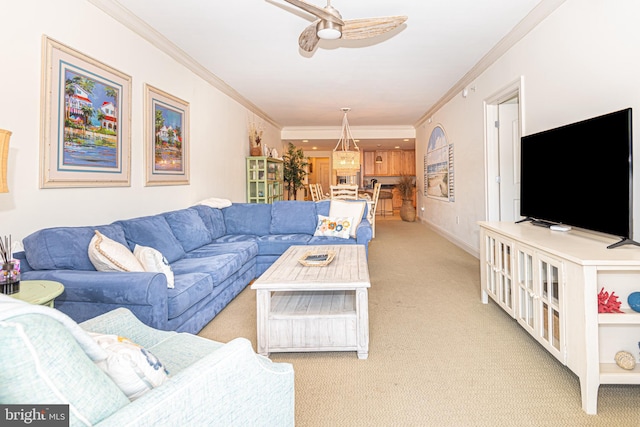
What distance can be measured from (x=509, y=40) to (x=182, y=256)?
12.6ft

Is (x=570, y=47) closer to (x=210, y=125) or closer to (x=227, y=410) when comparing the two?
(x=227, y=410)

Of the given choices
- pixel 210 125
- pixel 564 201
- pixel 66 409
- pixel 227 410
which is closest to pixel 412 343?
pixel 564 201

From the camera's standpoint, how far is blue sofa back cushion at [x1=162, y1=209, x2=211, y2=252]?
11.6 feet

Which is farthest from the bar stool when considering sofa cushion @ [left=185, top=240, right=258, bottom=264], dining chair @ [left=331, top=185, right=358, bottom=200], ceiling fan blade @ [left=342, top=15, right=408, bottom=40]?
ceiling fan blade @ [left=342, top=15, right=408, bottom=40]

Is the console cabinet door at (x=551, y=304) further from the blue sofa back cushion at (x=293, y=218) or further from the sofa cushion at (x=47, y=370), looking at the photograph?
the blue sofa back cushion at (x=293, y=218)

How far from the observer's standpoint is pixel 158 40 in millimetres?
3568

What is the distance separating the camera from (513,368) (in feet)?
6.92

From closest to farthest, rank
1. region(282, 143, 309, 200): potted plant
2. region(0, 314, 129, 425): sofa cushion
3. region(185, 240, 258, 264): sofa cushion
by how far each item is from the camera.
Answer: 1. region(0, 314, 129, 425): sofa cushion
2. region(185, 240, 258, 264): sofa cushion
3. region(282, 143, 309, 200): potted plant

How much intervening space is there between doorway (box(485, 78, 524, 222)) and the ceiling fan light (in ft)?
8.31

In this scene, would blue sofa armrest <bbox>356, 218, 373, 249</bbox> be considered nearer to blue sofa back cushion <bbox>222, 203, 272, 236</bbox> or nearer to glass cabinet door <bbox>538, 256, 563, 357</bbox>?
blue sofa back cushion <bbox>222, 203, 272, 236</bbox>

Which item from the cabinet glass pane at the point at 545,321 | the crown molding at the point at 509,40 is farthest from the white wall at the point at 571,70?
the cabinet glass pane at the point at 545,321

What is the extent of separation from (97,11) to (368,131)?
7.30m

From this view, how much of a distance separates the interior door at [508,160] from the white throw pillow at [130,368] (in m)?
4.38

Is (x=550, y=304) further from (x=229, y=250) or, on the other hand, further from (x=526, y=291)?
(x=229, y=250)
